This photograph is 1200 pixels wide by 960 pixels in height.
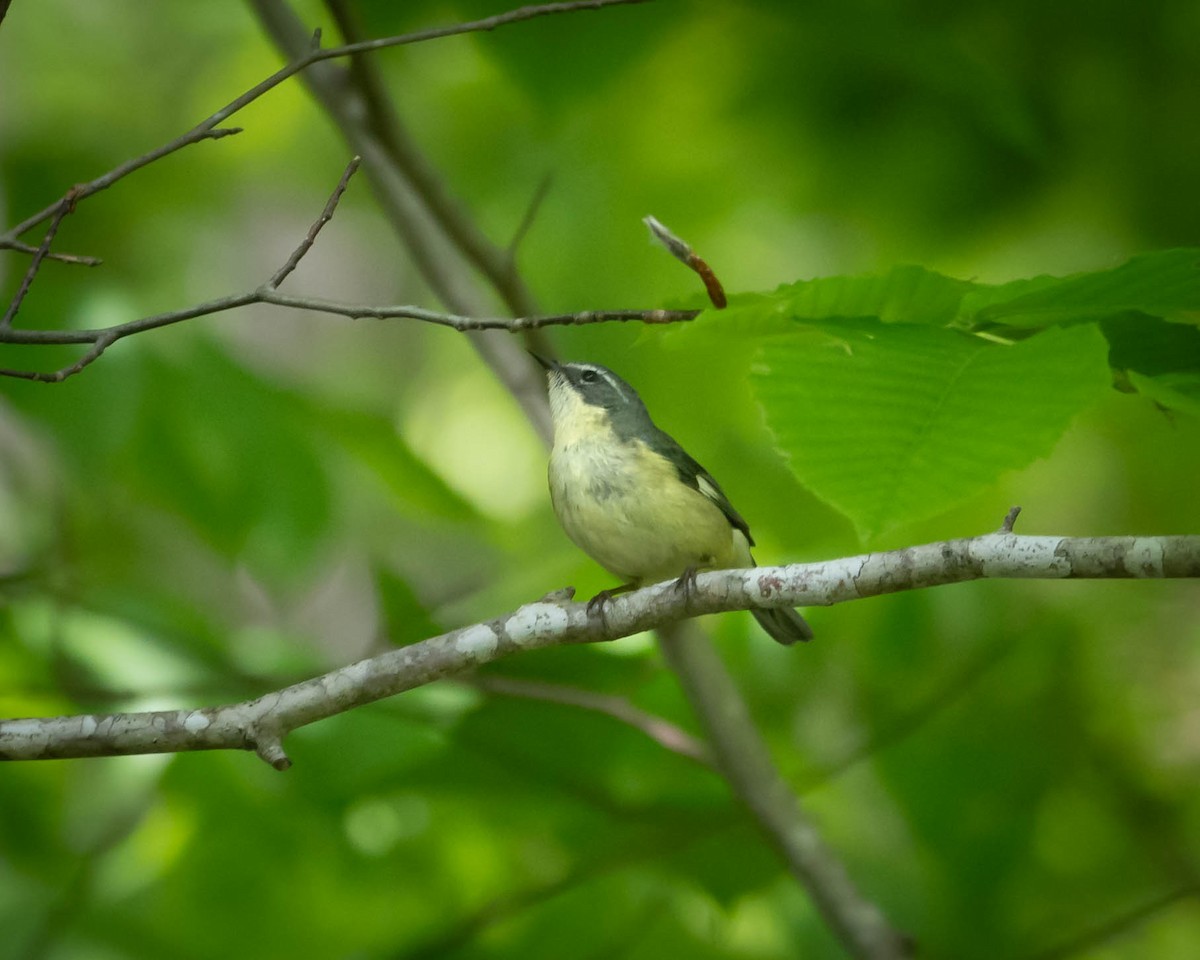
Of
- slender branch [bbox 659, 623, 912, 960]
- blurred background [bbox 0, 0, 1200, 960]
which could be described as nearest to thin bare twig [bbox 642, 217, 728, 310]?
blurred background [bbox 0, 0, 1200, 960]

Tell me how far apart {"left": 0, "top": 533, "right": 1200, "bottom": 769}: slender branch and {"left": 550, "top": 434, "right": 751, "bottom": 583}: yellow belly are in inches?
45.0

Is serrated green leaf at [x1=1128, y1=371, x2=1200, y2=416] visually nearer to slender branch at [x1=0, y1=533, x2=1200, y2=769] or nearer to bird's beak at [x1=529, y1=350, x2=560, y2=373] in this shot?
slender branch at [x1=0, y1=533, x2=1200, y2=769]

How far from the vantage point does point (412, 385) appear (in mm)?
7160

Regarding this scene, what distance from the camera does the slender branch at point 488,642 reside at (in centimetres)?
195

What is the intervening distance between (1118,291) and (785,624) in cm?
226

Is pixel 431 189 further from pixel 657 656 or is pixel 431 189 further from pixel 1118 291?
pixel 1118 291

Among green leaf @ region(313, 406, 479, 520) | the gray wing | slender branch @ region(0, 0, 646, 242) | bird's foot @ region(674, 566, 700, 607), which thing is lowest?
bird's foot @ region(674, 566, 700, 607)

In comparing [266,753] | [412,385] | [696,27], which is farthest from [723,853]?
[412,385]

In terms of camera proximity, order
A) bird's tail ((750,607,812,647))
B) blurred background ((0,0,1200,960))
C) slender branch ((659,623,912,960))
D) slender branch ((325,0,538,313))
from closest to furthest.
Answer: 1. slender branch ((659,623,912,960))
2. blurred background ((0,0,1200,960))
3. slender branch ((325,0,538,313))
4. bird's tail ((750,607,812,647))

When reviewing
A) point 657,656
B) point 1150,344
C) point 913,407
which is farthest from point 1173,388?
point 657,656

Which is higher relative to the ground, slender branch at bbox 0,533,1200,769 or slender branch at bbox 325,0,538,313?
slender branch at bbox 325,0,538,313

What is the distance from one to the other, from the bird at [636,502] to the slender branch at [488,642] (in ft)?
3.67

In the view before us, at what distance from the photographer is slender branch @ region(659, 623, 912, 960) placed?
3041 millimetres

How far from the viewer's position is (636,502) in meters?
3.68
